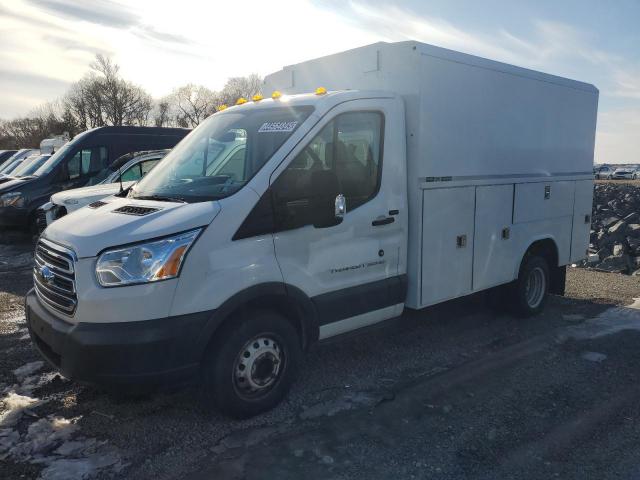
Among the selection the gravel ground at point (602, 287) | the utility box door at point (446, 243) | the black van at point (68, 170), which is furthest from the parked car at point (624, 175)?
the utility box door at point (446, 243)

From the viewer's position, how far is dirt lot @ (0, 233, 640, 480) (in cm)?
348

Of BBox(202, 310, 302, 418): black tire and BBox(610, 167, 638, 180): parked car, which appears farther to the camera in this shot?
BBox(610, 167, 638, 180): parked car

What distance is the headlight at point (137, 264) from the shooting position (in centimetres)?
341

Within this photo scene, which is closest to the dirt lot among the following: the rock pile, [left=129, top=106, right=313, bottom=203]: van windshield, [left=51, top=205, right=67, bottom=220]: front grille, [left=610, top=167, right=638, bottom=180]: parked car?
[left=129, top=106, right=313, bottom=203]: van windshield

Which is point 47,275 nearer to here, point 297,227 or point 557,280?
point 297,227

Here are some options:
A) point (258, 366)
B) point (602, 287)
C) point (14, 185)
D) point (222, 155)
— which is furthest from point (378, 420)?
point (14, 185)

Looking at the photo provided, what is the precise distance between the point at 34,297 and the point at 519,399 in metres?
4.09

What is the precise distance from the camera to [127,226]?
11.6 ft

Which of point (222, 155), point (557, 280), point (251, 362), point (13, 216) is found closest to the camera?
point (251, 362)

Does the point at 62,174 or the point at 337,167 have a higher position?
the point at 337,167

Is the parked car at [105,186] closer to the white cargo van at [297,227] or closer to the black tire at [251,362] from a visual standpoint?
the white cargo van at [297,227]

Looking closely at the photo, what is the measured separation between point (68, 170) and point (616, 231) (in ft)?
63.5

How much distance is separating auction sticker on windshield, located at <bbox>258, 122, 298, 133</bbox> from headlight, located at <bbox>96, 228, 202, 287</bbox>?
54.2 inches

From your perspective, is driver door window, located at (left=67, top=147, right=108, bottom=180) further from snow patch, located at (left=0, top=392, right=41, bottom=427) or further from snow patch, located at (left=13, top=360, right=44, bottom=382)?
snow patch, located at (left=0, top=392, right=41, bottom=427)
